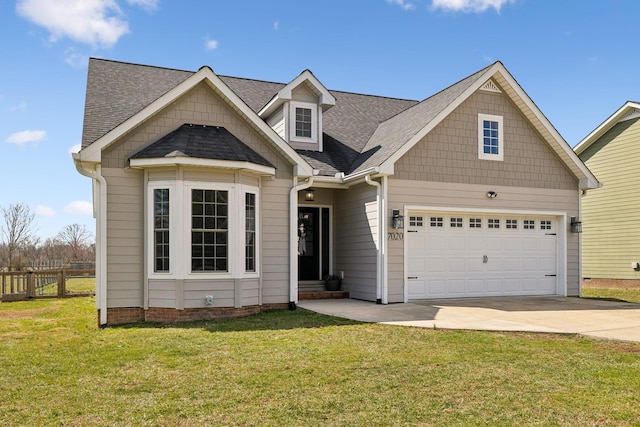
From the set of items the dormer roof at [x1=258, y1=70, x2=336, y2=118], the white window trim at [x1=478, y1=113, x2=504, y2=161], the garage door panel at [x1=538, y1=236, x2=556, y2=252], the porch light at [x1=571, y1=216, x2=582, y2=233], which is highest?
the dormer roof at [x1=258, y1=70, x2=336, y2=118]

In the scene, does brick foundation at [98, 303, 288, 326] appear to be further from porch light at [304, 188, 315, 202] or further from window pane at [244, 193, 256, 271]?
porch light at [304, 188, 315, 202]

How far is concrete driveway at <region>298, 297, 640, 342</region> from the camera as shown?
9.33 meters

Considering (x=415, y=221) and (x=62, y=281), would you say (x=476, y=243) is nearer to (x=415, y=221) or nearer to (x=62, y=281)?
(x=415, y=221)

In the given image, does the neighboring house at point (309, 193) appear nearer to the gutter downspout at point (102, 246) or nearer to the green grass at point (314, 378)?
the gutter downspout at point (102, 246)

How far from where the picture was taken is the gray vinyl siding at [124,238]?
10469mm

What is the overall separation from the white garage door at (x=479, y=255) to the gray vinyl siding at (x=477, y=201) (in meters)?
0.35

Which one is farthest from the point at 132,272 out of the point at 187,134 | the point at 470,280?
the point at 470,280

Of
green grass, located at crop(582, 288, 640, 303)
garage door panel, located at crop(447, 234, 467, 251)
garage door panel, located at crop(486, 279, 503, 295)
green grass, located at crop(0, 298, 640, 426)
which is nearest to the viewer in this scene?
green grass, located at crop(0, 298, 640, 426)

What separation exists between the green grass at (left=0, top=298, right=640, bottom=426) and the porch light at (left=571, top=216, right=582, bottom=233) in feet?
23.5

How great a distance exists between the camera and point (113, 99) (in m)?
12.7

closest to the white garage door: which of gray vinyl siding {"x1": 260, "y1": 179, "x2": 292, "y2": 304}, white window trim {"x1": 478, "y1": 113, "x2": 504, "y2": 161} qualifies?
white window trim {"x1": 478, "y1": 113, "x2": 504, "y2": 161}

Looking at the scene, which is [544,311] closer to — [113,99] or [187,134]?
[187,134]

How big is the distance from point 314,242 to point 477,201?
445 cm

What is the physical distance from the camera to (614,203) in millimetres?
19828
